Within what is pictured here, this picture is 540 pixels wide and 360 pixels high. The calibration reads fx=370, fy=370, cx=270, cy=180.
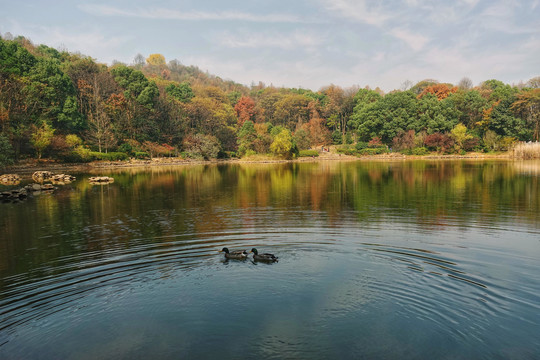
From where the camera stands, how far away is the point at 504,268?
10281 millimetres

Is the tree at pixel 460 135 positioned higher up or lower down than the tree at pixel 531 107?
lower down

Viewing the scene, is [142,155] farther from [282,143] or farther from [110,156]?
[282,143]

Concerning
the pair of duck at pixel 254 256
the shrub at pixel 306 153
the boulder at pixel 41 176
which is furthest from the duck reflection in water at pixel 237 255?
the shrub at pixel 306 153

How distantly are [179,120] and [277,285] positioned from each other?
73658 mm

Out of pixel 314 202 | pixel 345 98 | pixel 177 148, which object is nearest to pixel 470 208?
pixel 314 202

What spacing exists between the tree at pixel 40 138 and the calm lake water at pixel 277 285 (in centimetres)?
3708

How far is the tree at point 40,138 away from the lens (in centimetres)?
5084

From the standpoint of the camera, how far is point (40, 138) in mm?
51188

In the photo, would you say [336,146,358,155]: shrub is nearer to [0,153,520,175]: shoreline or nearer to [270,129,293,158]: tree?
[0,153,520,175]: shoreline

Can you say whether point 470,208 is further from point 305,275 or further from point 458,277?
point 305,275

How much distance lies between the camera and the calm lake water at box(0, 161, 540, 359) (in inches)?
265

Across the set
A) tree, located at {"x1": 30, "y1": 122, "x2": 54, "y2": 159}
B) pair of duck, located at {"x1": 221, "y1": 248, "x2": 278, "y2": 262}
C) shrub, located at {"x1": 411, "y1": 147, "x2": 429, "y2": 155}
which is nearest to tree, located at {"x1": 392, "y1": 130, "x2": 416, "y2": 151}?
shrub, located at {"x1": 411, "y1": 147, "x2": 429, "y2": 155}

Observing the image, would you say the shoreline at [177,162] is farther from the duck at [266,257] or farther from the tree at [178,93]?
the duck at [266,257]

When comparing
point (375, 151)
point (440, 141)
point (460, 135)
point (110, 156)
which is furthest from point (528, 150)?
point (110, 156)
